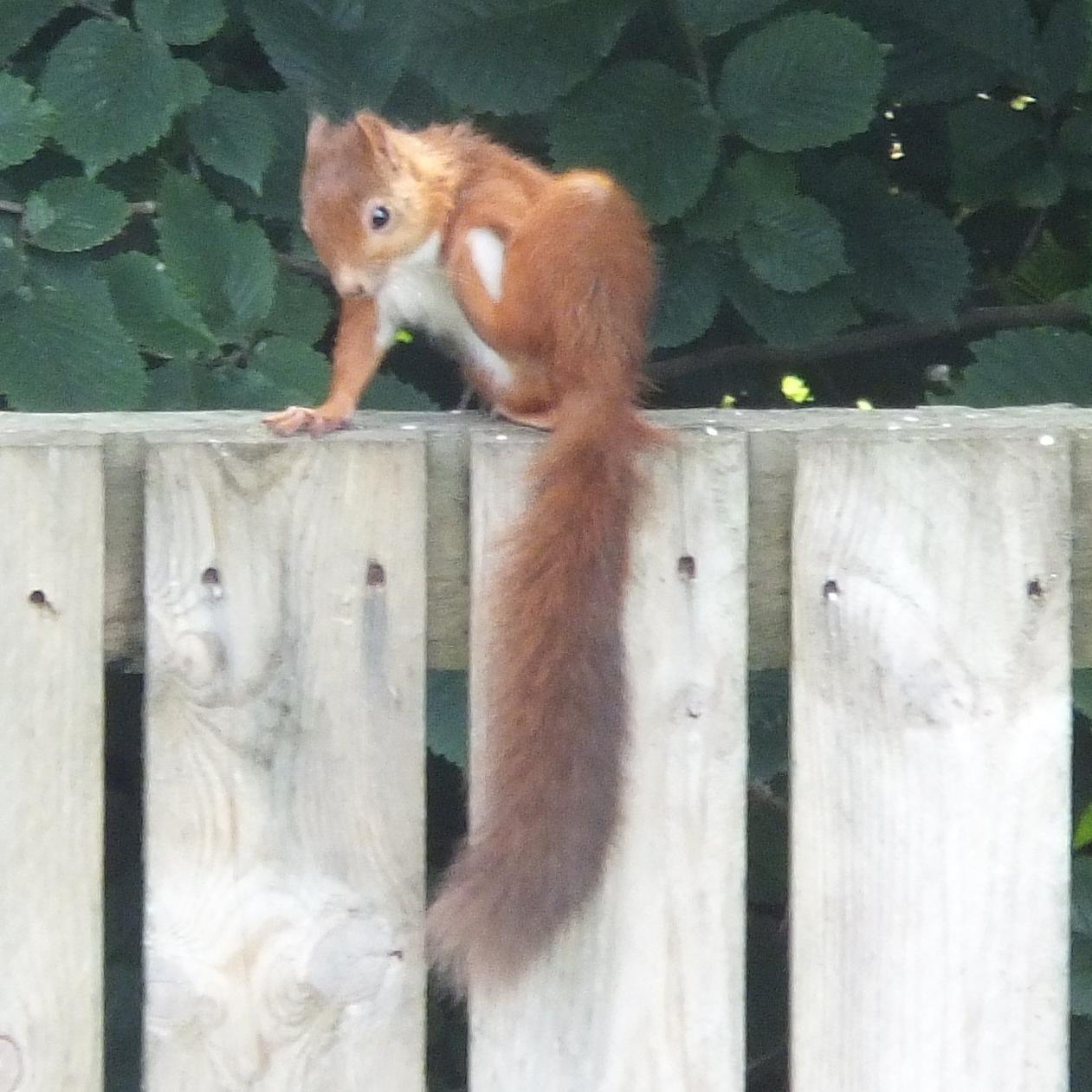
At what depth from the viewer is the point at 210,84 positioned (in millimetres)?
1421

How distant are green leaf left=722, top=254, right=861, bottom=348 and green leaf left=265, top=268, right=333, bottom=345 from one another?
1.17 feet

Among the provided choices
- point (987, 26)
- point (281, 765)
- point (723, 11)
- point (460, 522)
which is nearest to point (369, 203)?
point (460, 522)

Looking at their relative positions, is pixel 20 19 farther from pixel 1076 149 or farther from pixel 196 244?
pixel 1076 149

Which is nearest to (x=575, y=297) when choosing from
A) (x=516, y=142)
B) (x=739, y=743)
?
(x=739, y=743)

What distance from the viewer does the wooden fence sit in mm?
802

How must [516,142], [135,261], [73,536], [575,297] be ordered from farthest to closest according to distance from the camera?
[516,142] → [135,261] → [575,297] → [73,536]

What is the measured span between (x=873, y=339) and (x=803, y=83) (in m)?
0.35

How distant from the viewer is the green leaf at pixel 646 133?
4.54 ft

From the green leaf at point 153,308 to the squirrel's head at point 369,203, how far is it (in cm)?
32

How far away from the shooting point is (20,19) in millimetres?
1396

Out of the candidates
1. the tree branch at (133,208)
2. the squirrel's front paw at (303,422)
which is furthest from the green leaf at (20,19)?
the squirrel's front paw at (303,422)

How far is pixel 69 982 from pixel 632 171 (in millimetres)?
836

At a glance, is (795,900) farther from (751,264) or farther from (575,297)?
(751,264)

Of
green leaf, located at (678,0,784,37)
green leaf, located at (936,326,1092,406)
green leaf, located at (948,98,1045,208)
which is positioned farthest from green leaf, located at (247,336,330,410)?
green leaf, located at (948,98,1045,208)
